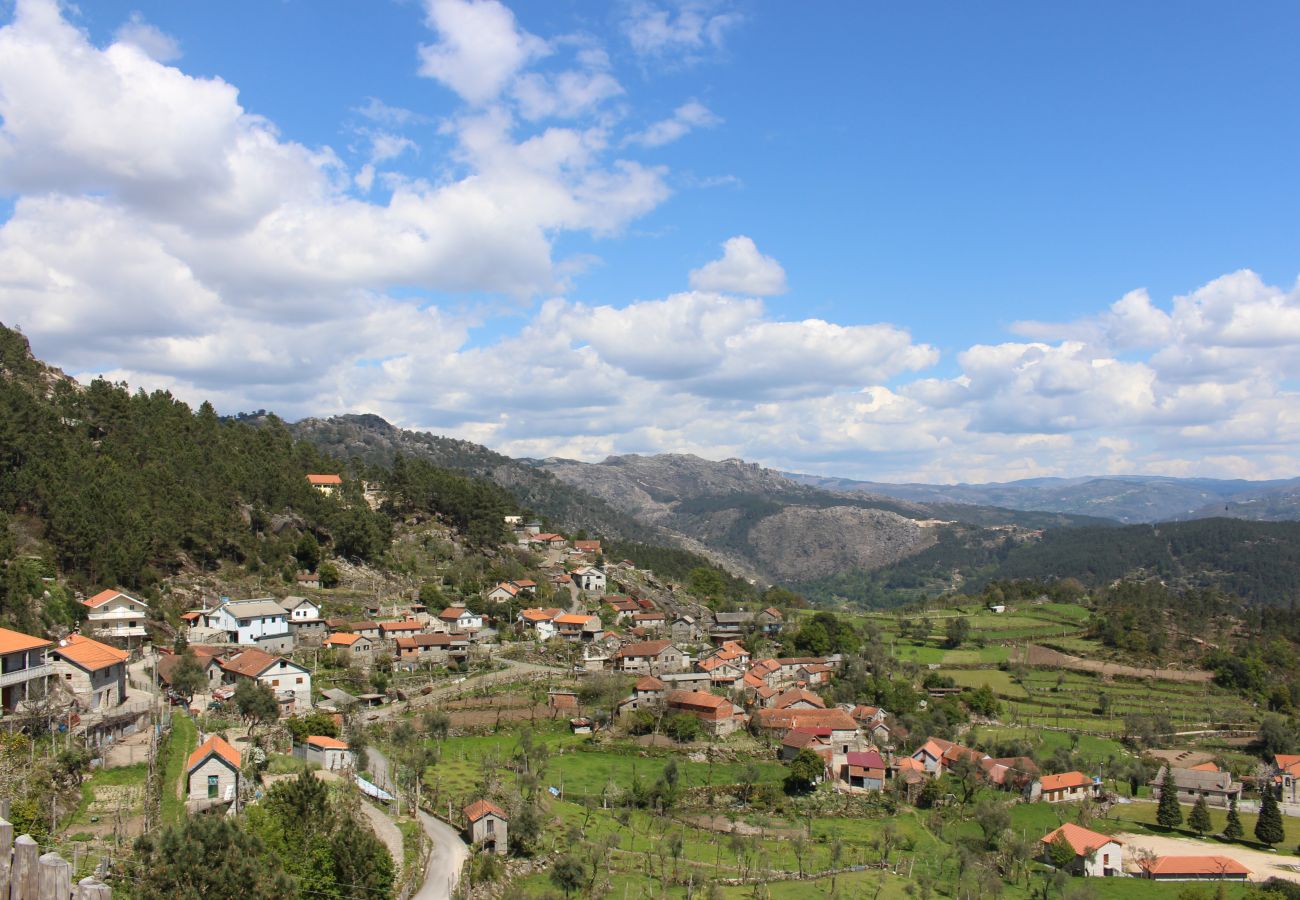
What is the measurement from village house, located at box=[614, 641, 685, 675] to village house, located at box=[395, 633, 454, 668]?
1203 centimetres

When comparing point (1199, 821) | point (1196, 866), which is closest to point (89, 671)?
point (1196, 866)

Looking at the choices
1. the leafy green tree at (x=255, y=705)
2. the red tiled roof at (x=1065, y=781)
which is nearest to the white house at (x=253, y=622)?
the leafy green tree at (x=255, y=705)

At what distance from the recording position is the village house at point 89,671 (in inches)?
1200

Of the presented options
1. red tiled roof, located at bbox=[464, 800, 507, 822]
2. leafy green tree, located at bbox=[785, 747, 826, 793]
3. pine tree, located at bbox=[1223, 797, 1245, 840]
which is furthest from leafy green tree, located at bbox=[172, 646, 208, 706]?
pine tree, located at bbox=[1223, 797, 1245, 840]

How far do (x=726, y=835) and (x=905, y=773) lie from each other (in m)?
15.9

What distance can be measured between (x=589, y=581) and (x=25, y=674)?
63882mm

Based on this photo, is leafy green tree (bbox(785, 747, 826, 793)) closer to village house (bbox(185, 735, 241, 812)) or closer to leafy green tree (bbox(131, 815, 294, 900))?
village house (bbox(185, 735, 241, 812))

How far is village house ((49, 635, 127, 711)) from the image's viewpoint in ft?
100

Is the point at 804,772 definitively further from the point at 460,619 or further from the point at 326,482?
the point at 326,482

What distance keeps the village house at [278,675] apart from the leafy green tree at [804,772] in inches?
985

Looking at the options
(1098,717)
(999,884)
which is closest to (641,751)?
(999,884)

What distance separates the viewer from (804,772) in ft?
152

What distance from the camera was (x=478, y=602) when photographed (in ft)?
221

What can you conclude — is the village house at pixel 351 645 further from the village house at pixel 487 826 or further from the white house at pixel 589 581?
the white house at pixel 589 581
